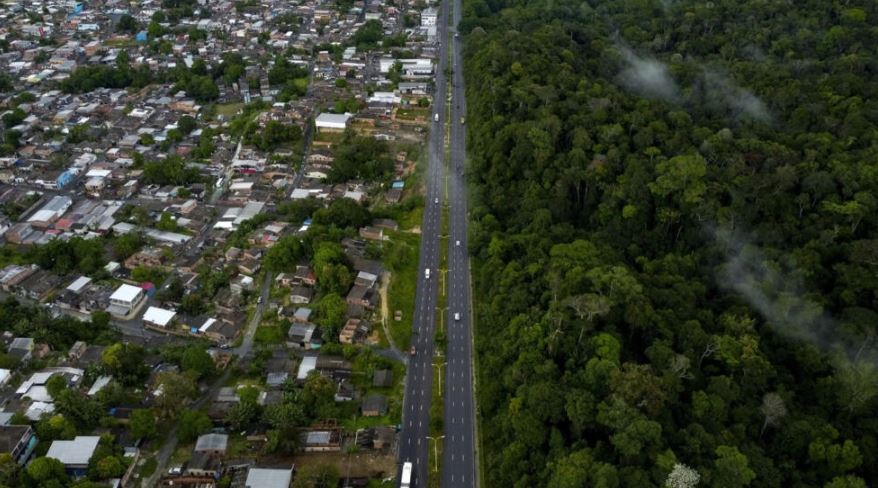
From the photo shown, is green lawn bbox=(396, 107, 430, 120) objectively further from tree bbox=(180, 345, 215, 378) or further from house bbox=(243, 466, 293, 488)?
house bbox=(243, 466, 293, 488)

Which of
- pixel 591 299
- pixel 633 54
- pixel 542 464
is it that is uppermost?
pixel 633 54

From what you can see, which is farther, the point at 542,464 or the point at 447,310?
the point at 447,310

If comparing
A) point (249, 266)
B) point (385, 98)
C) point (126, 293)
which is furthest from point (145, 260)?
point (385, 98)

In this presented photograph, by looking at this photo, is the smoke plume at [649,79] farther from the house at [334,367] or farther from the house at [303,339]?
the house at [334,367]

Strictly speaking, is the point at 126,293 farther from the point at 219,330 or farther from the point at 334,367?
the point at 334,367

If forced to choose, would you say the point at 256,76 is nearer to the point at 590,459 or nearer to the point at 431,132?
the point at 431,132

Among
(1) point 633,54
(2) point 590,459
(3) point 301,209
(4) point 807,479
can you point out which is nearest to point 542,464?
(2) point 590,459
